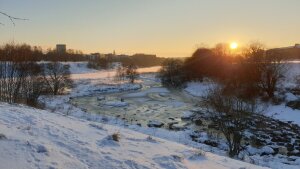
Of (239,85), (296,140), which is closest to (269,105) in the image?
(239,85)

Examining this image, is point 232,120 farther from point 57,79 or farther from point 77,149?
point 57,79

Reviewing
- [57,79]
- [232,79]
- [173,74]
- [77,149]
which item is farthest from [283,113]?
[173,74]

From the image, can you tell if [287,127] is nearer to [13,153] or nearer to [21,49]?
[21,49]

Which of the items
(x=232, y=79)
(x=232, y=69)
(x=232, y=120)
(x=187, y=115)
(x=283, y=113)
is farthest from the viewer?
(x=232, y=69)

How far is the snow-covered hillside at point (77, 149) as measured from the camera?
618cm

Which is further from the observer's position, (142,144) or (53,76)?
(53,76)

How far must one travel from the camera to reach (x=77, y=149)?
718cm

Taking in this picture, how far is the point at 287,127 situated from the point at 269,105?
11287 mm

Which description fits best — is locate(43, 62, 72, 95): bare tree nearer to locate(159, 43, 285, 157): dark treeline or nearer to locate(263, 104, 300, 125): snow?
locate(159, 43, 285, 157): dark treeline

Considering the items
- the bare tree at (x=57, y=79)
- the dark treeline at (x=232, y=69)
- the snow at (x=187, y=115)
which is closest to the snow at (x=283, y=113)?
the dark treeline at (x=232, y=69)

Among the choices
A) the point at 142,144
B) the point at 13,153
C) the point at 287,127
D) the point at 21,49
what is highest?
the point at 21,49

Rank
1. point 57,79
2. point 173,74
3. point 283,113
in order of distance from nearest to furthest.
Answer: point 283,113 → point 57,79 → point 173,74

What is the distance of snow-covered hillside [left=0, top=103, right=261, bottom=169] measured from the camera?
6.18m

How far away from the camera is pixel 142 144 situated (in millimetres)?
8977
